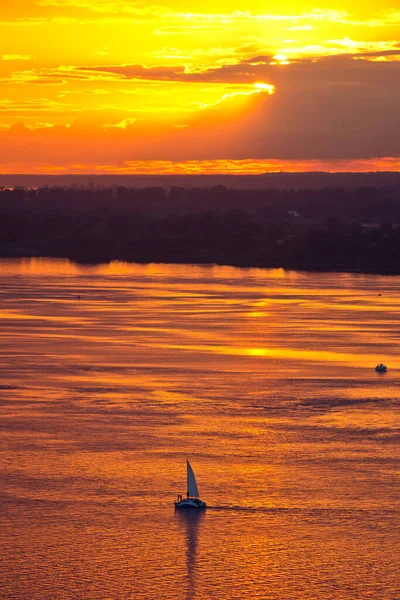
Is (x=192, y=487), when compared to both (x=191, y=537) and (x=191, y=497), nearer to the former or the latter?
(x=191, y=497)

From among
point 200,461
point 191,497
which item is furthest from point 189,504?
point 200,461

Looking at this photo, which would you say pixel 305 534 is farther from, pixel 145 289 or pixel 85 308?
pixel 145 289

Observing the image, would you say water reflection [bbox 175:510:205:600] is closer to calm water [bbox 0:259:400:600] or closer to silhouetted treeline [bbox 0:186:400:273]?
calm water [bbox 0:259:400:600]

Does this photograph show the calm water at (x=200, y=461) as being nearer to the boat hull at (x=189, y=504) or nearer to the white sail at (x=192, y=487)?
the boat hull at (x=189, y=504)

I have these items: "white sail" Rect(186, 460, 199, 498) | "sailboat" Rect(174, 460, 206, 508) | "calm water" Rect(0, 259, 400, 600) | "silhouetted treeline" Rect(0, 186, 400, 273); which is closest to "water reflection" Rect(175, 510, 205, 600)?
"calm water" Rect(0, 259, 400, 600)

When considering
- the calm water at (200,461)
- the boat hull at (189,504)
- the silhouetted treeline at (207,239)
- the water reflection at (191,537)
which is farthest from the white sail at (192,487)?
the silhouetted treeline at (207,239)

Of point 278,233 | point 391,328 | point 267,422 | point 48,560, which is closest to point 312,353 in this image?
point 391,328

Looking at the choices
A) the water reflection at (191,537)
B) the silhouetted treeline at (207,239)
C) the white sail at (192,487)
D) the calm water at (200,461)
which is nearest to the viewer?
the water reflection at (191,537)
